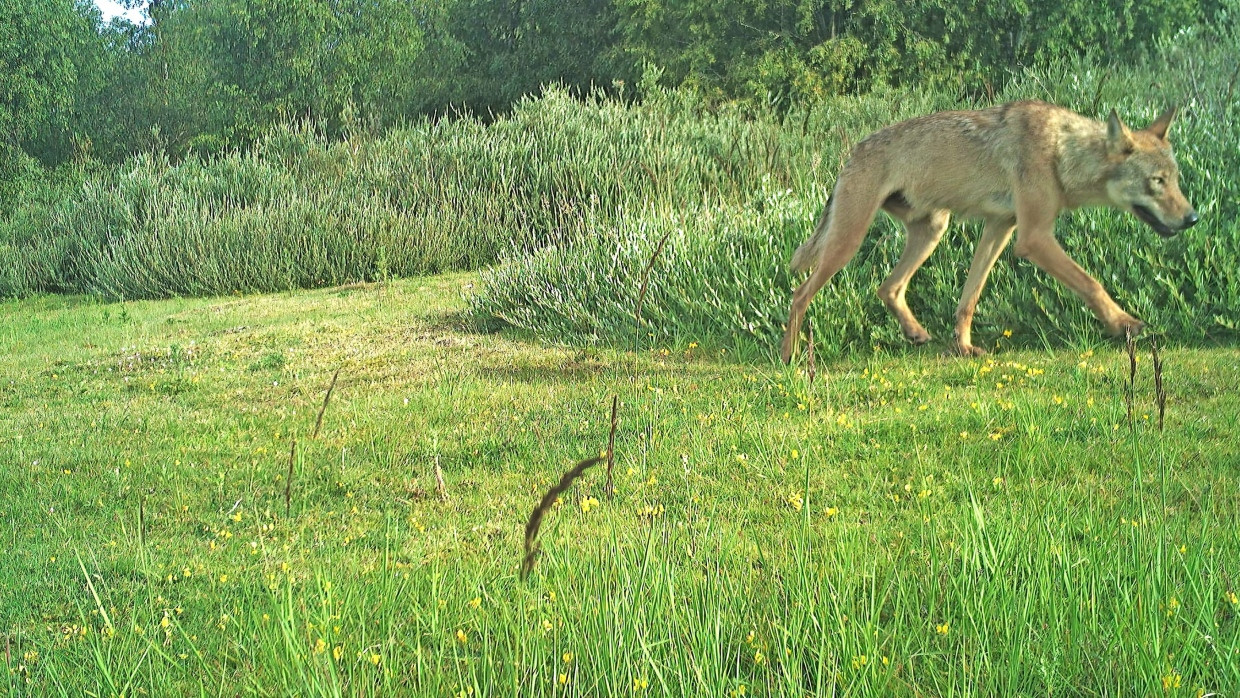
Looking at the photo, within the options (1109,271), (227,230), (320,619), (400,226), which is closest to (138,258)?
(227,230)

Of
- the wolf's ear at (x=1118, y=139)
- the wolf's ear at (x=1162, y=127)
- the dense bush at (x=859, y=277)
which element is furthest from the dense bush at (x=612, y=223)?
the wolf's ear at (x=1118, y=139)

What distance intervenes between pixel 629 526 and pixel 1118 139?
434cm

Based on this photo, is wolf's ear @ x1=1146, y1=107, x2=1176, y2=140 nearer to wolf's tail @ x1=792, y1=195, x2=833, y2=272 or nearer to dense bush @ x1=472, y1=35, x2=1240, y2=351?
dense bush @ x1=472, y1=35, x2=1240, y2=351

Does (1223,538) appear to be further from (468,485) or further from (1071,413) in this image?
(468,485)

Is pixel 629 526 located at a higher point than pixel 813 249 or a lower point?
lower

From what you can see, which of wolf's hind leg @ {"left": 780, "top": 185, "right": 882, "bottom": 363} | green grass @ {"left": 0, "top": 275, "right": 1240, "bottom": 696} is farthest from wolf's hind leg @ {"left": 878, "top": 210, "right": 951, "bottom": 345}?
wolf's hind leg @ {"left": 780, "top": 185, "right": 882, "bottom": 363}

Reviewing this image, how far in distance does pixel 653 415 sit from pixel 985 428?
191 centimetres

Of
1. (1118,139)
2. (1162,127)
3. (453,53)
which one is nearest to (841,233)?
(1118,139)

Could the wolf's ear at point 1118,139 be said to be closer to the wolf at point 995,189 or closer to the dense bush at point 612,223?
the wolf at point 995,189

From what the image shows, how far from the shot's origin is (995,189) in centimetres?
694

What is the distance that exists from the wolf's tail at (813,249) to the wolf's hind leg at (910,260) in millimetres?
530

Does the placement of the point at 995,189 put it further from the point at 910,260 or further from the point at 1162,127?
the point at 1162,127

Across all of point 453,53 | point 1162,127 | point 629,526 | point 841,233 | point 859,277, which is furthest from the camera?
point 453,53

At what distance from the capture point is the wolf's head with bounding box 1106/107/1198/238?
20.6 feet
